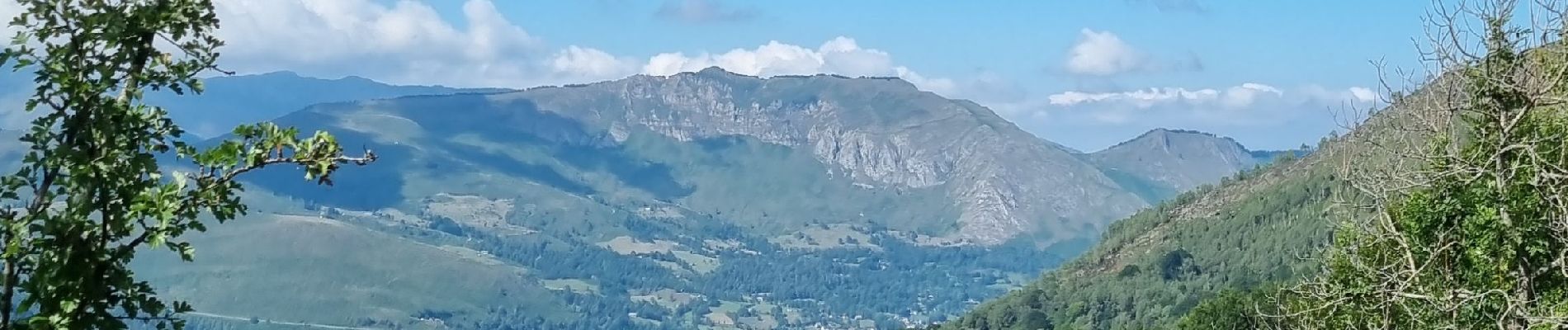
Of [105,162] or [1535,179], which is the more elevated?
[1535,179]

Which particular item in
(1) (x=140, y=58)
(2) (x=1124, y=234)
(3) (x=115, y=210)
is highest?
(2) (x=1124, y=234)

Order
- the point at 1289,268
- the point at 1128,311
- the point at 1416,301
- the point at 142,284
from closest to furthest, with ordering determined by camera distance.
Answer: the point at 142,284 → the point at 1416,301 → the point at 1289,268 → the point at 1128,311

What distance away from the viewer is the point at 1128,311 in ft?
395

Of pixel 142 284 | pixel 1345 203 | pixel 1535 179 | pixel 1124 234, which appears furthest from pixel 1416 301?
pixel 1124 234

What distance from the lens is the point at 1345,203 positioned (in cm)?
1809

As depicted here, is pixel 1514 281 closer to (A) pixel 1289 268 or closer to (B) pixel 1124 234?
(A) pixel 1289 268

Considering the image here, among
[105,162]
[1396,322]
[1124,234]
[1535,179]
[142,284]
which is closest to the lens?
[105,162]

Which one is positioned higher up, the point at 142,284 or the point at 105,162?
the point at 105,162

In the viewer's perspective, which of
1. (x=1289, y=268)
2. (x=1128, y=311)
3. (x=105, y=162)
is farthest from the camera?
(x=1128, y=311)

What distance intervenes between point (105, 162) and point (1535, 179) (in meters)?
14.8

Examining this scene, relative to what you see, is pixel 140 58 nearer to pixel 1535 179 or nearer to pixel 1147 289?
pixel 1535 179

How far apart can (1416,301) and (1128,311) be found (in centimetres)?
10639

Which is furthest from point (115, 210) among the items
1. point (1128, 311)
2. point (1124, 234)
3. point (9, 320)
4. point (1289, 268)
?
point (1124, 234)

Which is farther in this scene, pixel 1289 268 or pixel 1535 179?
pixel 1289 268
